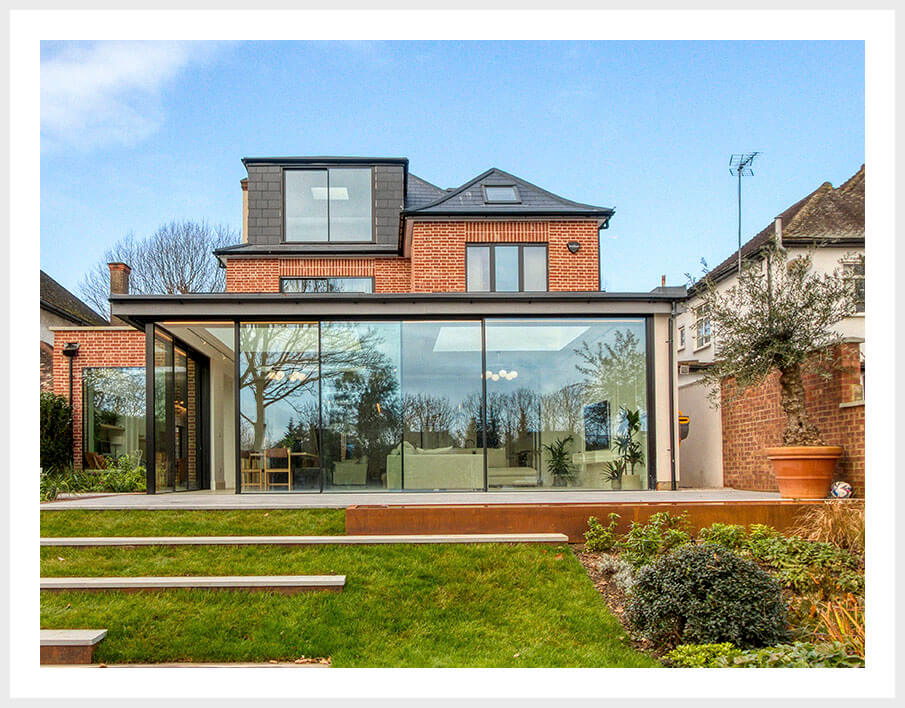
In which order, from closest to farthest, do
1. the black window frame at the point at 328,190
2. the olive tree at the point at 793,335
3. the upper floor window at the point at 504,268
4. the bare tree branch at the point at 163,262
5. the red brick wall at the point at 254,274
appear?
1. the olive tree at the point at 793,335
2. the upper floor window at the point at 504,268
3. the red brick wall at the point at 254,274
4. the black window frame at the point at 328,190
5. the bare tree branch at the point at 163,262

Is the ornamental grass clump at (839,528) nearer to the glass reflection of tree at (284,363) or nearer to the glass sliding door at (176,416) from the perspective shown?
the glass reflection of tree at (284,363)

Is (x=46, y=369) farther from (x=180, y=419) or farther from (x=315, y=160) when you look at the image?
(x=315, y=160)

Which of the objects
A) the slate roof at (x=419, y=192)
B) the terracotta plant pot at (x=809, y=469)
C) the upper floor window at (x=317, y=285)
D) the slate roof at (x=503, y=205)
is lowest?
the terracotta plant pot at (x=809, y=469)

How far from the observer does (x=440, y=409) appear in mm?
12039

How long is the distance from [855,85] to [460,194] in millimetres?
7938

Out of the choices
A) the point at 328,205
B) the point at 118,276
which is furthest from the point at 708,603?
the point at 118,276

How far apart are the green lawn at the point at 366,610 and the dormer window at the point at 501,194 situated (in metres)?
10.7

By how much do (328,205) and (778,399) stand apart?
441 inches

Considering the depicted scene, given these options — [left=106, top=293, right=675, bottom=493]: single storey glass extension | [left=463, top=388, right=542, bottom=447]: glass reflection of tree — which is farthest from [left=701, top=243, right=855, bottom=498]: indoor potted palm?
[left=463, top=388, right=542, bottom=447]: glass reflection of tree

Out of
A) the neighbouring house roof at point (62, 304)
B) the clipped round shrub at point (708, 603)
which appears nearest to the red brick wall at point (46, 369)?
the neighbouring house roof at point (62, 304)

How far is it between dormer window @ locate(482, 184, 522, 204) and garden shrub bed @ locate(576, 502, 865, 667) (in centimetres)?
1070

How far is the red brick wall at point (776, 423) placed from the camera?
31.8 ft

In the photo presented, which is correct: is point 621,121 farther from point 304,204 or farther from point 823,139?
point 304,204

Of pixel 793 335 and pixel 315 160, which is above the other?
pixel 315 160
